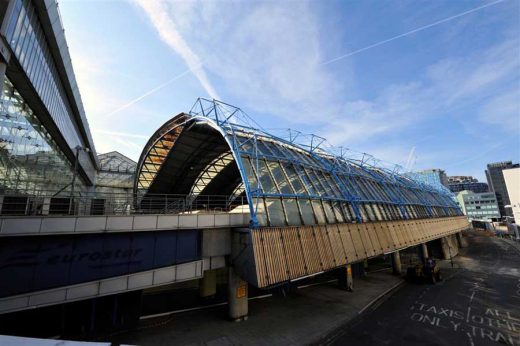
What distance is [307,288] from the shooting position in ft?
83.3

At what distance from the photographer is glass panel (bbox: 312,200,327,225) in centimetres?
2000

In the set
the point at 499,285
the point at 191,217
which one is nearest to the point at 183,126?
the point at 191,217

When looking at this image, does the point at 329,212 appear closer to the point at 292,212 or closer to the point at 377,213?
the point at 292,212

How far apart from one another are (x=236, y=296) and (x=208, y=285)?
218 inches

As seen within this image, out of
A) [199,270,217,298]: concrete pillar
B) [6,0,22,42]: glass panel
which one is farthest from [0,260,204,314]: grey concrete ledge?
[6,0,22,42]: glass panel

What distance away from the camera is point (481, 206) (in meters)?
146

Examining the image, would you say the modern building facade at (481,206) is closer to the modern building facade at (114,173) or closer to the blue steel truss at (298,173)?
the blue steel truss at (298,173)

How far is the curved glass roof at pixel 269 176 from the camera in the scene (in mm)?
18844

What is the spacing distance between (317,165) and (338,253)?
33.3 ft

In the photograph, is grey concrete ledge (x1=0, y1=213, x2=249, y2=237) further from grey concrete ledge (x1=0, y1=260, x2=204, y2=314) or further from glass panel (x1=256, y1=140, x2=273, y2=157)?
glass panel (x1=256, y1=140, x2=273, y2=157)

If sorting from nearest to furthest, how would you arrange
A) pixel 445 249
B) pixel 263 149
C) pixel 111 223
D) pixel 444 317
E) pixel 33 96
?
pixel 111 223, pixel 444 317, pixel 33 96, pixel 263 149, pixel 445 249

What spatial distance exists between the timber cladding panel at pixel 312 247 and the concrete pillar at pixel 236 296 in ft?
11.3

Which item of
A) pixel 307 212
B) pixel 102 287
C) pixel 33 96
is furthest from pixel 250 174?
pixel 33 96

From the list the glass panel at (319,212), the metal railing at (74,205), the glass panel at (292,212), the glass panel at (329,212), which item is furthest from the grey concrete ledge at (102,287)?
the glass panel at (329,212)
